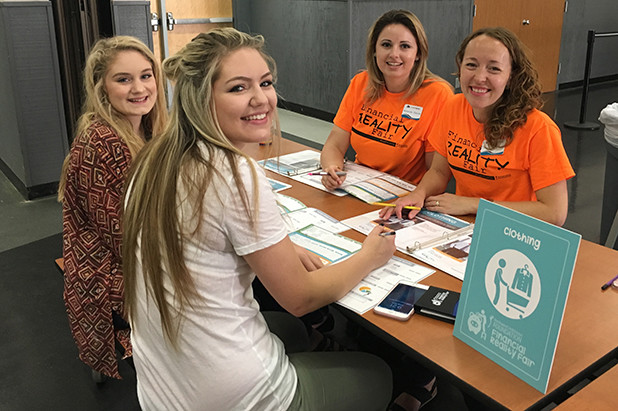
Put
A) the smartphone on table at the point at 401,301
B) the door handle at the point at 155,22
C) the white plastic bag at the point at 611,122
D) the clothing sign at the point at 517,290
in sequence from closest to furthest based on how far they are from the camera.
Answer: the clothing sign at the point at 517,290, the smartphone on table at the point at 401,301, the white plastic bag at the point at 611,122, the door handle at the point at 155,22

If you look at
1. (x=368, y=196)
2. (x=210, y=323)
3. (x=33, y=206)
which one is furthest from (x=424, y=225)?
(x=33, y=206)

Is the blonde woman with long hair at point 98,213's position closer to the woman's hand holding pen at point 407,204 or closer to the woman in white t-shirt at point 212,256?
the woman in white t-shirt at point 212,256

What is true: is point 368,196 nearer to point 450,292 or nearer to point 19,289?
point 450,292

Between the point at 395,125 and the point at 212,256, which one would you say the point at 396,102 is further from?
the point at 212,256

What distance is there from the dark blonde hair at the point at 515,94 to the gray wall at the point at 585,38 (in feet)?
21.1

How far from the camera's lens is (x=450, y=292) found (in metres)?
1.38

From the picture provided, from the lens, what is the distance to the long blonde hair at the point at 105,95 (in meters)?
1.94

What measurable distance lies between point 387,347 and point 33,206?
287 cm

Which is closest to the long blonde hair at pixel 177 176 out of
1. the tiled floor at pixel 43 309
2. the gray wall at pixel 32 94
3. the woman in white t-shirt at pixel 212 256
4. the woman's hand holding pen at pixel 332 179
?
the woman in white t-shirt at pixel 212 256

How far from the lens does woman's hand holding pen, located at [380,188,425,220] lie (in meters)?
1.85

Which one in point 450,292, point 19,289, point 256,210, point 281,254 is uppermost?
point 256,210

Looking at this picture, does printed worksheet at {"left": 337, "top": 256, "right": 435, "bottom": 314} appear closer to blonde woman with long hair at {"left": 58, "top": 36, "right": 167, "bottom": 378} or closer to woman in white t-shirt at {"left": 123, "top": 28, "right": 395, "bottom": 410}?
woman in white t-shirt at {"left": 123, "top": 28, "right": 395, "bottom": 410}

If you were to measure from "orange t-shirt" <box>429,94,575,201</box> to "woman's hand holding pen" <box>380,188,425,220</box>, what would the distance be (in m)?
0.21

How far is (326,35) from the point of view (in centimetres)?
548
